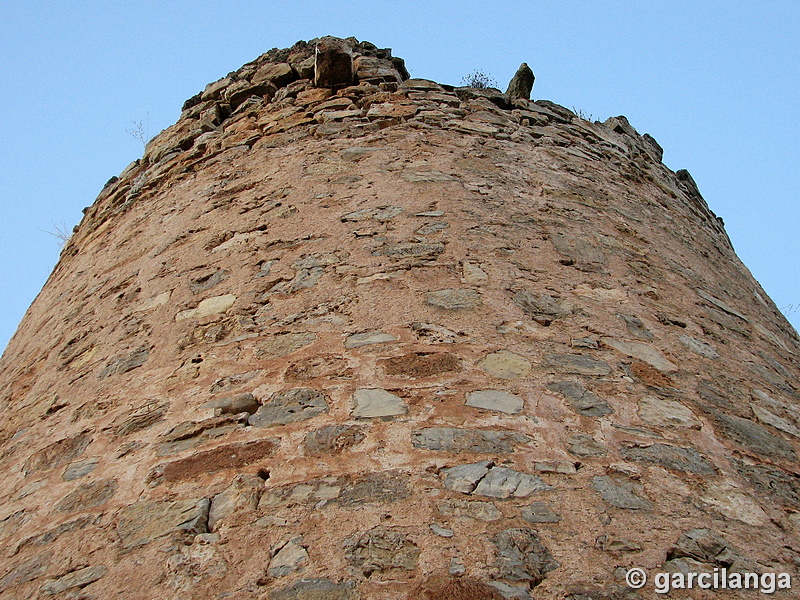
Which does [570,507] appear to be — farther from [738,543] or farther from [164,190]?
[164,190]

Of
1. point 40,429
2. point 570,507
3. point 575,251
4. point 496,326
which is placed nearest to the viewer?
point 570,507

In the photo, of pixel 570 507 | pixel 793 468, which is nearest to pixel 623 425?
pixel 570 507

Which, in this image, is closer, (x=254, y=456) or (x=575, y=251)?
(x=254, y=456)

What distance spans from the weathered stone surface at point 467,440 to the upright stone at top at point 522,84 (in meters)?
3.08

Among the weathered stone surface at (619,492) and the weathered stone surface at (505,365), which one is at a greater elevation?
the weathered stone surface at (505,365)

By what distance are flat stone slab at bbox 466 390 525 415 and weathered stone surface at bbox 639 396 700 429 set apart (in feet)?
1.26

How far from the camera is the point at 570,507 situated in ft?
5.94

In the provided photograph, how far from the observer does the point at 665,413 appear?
7.36ft

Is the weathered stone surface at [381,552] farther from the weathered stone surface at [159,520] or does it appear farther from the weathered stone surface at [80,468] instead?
the weathered stone surface at [80,468]

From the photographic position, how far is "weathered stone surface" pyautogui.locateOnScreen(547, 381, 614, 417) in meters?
2.17

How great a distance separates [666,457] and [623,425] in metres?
0.15

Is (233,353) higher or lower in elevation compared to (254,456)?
higher

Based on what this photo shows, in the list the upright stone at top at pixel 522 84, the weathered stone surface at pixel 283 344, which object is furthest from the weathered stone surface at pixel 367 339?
the upright stone at top at pixel 522 84

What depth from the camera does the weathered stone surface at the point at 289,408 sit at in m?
2.16
